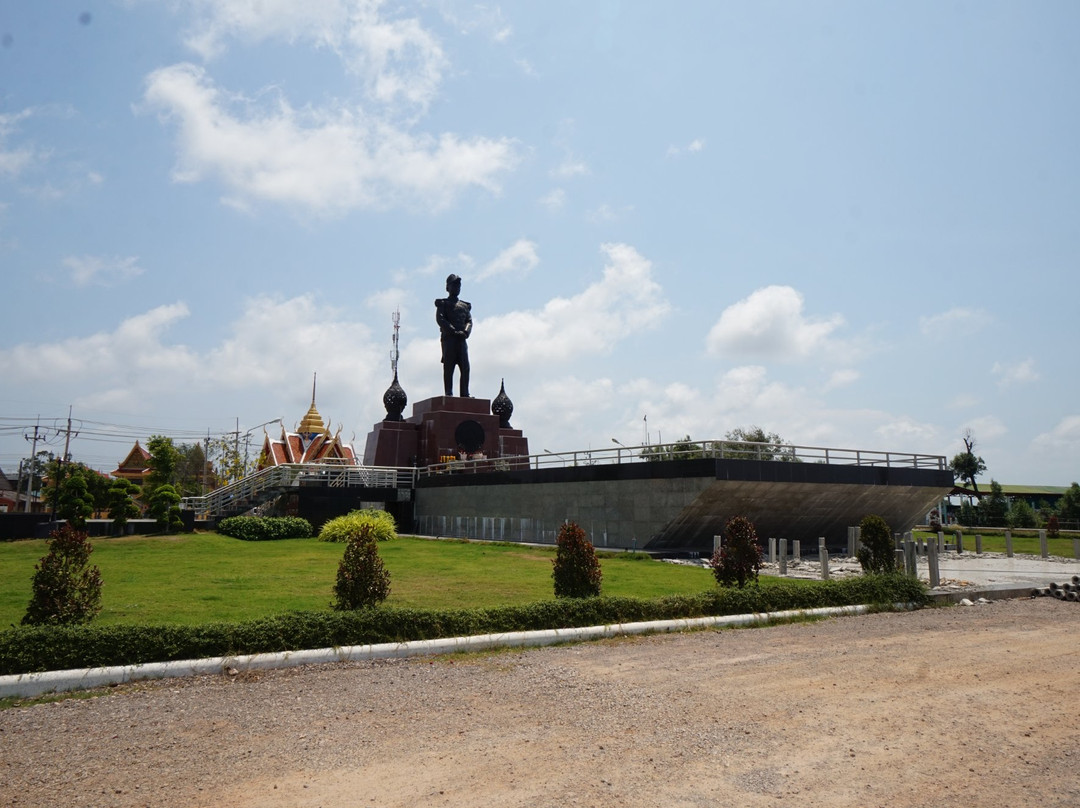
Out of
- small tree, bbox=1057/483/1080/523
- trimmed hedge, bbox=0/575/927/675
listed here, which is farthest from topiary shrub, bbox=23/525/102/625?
small tree, bbox=1057/483/1080/523

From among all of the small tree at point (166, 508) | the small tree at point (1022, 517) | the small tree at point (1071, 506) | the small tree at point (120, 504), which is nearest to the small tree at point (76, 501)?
the small tree at point (120, 504)

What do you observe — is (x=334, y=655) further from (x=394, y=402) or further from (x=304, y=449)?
(x=304, y=449)

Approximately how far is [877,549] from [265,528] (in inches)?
855

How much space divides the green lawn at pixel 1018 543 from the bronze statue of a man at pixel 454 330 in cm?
2538

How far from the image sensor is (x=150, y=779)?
518 cm

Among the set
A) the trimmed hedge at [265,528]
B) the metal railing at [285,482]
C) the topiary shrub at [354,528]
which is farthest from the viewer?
the metal railing at [285,482]

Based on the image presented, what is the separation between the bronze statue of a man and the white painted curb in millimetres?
30867

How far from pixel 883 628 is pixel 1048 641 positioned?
6.92ft

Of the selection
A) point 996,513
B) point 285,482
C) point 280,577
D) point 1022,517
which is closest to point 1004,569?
point 280,577

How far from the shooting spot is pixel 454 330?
138ft

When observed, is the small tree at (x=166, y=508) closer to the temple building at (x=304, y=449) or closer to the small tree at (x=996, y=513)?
the temple building at (x=304, y=449)

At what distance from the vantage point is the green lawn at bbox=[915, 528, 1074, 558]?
3130 cm

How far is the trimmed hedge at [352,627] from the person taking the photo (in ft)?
26.2

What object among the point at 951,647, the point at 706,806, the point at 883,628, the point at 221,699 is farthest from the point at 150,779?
Answer: the point at 883,628
